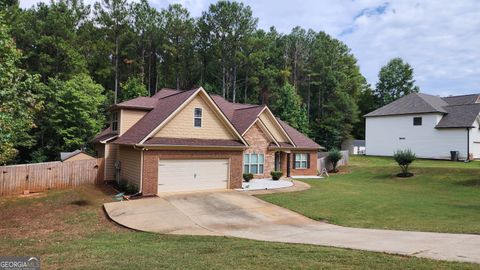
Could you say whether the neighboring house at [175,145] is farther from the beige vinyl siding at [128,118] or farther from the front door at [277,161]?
the front door at [277,161]

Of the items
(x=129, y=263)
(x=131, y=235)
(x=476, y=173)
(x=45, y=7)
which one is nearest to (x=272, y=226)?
(x=131, y=235)

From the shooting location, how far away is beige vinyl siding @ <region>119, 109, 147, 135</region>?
75.6ft

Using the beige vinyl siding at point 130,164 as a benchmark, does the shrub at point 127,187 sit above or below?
below

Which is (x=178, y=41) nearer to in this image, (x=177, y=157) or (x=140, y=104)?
(x=140, y=104)

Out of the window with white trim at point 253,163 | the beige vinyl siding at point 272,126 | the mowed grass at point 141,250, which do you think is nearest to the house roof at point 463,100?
the beige vinyl siding at point 272,126

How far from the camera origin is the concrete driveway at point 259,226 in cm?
923

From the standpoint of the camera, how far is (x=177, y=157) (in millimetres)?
19891

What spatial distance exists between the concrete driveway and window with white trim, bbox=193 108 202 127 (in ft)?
14.2

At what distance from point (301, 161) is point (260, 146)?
582 cm

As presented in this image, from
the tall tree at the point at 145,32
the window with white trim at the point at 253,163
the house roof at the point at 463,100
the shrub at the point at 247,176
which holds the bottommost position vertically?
the shrub at the point at 247,176

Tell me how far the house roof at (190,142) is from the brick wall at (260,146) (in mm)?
4838

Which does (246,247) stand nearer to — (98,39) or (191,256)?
(191,256)

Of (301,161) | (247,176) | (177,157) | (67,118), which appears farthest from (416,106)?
(67,118)

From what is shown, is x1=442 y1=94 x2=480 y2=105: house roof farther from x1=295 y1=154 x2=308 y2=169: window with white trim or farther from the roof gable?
the roof gable
